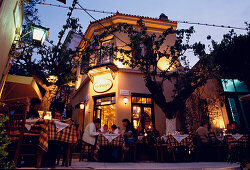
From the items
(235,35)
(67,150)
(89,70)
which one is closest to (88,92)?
(89,70)

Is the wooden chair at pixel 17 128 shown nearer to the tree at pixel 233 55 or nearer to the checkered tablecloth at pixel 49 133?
the checkered tablecloth at pixel 49 133

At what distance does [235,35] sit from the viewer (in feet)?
30.6

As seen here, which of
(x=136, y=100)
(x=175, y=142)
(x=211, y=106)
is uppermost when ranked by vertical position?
(x=136, y=100)

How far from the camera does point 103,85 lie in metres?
10.2

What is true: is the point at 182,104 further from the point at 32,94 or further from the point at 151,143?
the point at 32,94

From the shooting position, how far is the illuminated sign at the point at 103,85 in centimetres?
1002

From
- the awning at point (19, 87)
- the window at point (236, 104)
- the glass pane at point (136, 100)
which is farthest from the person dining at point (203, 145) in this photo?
the awning at point (19, 87)

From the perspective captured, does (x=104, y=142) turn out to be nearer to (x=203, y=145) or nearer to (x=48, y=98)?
(x=48, y=98)

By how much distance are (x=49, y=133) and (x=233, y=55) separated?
9870mm

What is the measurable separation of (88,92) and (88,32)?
4591 millimetres

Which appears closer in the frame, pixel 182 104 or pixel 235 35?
pixel 182 104

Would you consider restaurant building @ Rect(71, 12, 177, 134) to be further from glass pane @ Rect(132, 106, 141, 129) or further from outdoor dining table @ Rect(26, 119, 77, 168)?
outdoor dining table @ Rect(26, 119, 77, 168)

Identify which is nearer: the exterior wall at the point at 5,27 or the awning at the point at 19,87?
the exterior wall at the point at 5,27

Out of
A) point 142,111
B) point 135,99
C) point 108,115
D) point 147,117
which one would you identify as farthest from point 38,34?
point 147,117
